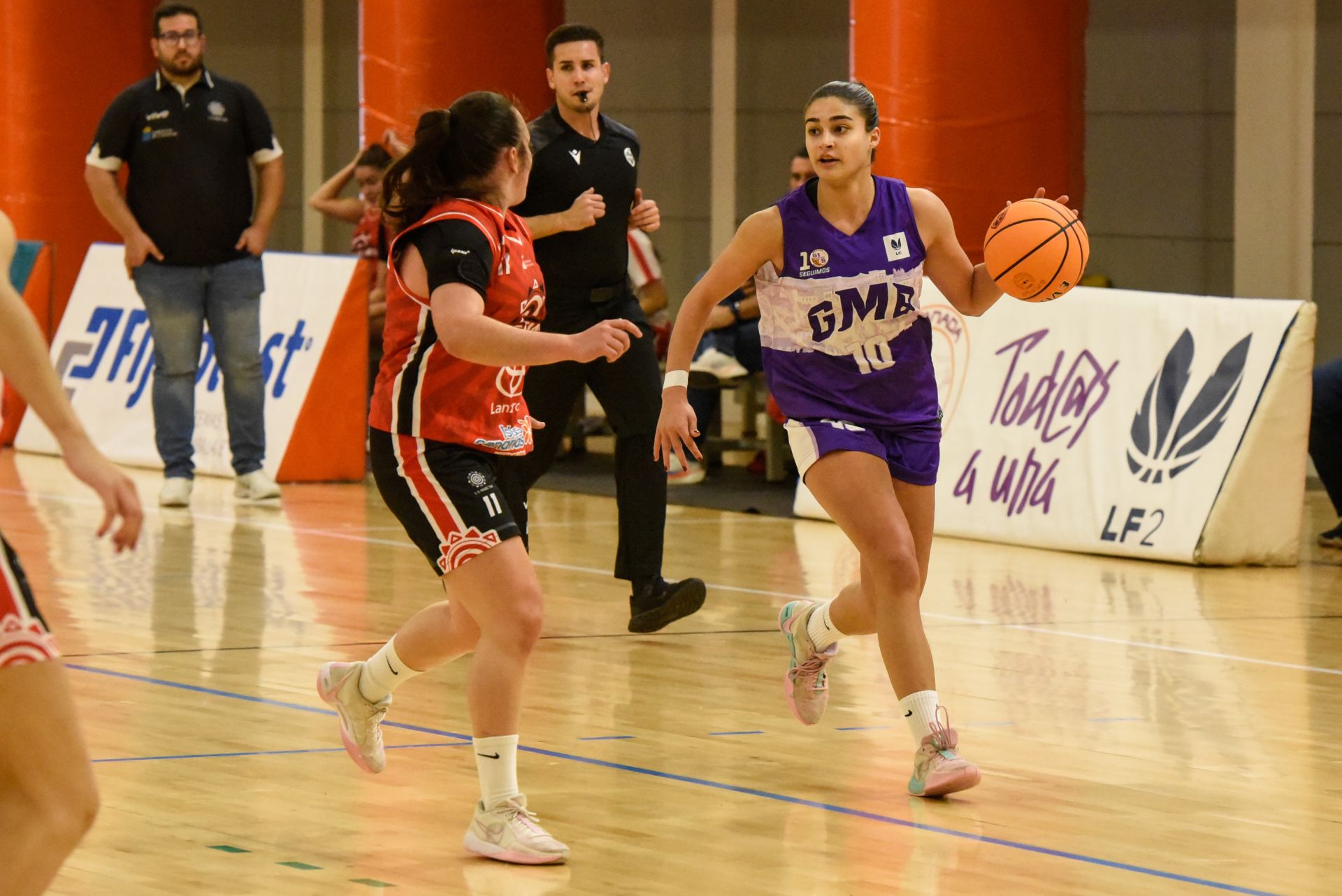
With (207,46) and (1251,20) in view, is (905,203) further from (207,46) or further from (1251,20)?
(207,46)

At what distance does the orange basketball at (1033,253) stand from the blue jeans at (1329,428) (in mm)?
4881

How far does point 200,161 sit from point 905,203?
613 cm

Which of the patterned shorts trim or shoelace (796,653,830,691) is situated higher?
the patterned shorts trim

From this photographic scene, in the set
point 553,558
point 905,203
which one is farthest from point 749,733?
point 553,558

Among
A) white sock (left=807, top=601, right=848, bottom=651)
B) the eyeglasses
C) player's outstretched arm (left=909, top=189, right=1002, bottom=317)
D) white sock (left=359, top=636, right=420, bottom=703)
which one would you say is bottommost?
white sock (left=807, top=601, right=848, bottom=651)

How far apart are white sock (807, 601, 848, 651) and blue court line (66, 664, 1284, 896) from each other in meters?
0.74

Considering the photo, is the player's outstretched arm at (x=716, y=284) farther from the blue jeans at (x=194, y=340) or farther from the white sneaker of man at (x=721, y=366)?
the white sneaker of man at (x=721, y=366)

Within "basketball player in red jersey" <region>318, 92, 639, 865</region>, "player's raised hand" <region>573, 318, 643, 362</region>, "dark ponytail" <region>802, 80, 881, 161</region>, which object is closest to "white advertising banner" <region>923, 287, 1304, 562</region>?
"dark ponytail" <region>802, 80, 881, 161</region>

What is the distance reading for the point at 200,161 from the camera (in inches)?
440

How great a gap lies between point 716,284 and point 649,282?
16.9 feet

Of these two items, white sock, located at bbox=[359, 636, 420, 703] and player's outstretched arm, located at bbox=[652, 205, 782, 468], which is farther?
player's outstretched arm, located at bbox=[652, 205, 782, 468]

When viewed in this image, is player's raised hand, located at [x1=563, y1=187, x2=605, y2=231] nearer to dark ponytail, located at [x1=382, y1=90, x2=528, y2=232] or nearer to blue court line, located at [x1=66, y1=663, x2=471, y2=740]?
blue court line, located at [x1=66, y1=663, x2=471, y2=740]

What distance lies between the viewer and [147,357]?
45.0 feet

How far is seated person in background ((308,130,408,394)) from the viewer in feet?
44.0
